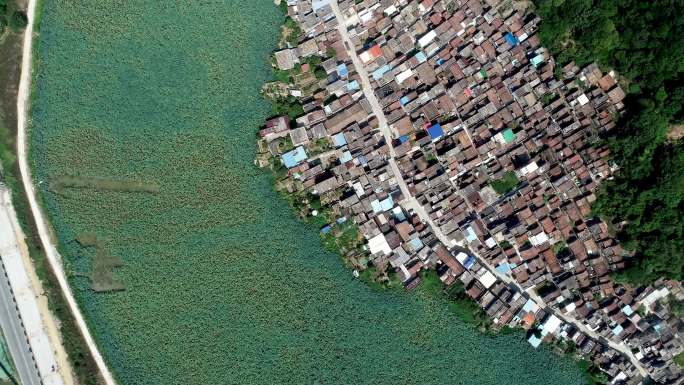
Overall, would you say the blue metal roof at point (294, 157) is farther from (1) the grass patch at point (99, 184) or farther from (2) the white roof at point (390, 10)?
(2) the white roof at point (390, 10)

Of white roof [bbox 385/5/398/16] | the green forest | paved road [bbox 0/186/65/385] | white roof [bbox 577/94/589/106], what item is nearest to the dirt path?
paved road [bbox 0/186/65/385]

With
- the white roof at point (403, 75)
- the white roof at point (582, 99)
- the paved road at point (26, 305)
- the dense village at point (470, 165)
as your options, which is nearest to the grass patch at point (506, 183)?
the dense village at point (470, 165)

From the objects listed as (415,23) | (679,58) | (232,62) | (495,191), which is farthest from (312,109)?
(679,58)

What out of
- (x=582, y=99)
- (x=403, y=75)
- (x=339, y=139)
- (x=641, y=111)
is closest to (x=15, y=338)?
(x=339, y=139)

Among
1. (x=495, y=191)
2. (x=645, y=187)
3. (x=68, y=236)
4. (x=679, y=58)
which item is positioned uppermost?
(x=68, y=236)

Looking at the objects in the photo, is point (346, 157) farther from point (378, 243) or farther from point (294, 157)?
point (378, 243)

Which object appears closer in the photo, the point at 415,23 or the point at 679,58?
the point at 679,58

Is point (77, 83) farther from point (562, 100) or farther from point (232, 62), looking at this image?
point (562, 100)
